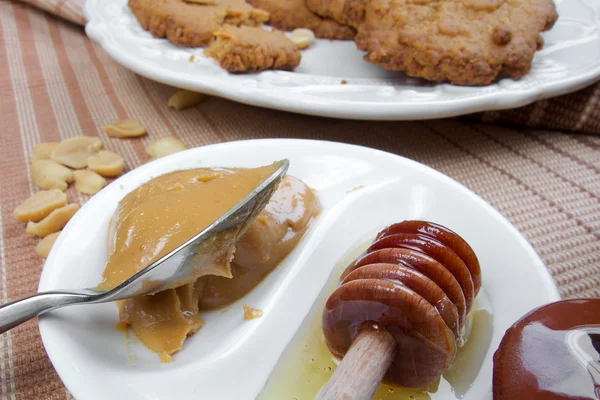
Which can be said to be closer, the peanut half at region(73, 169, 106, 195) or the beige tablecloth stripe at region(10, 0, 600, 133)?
the peanut half at region(73, 169, 106, 195)

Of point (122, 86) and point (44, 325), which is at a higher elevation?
point (44, 325)

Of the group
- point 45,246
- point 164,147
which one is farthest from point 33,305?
point 164,147

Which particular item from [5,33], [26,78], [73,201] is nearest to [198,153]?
[73,201]

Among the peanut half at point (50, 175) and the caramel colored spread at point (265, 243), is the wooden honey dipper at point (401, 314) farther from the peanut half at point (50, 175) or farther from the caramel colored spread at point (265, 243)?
the peanut half at point (50, 175)

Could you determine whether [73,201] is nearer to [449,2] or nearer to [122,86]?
[122,86]

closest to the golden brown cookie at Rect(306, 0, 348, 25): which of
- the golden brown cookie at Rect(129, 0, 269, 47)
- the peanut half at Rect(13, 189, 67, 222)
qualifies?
the golden brown cookie at Rect(129, 0, 269, 47)

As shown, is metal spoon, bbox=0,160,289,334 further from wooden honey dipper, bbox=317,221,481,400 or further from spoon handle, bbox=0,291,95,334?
wooden honey dipper, bbox=317,221,481,400
